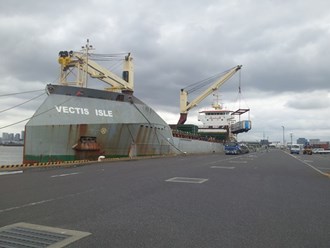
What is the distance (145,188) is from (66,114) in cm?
1351

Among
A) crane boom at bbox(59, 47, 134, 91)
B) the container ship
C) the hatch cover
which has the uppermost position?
crane boom at bbox(59, 47, 134, 91)

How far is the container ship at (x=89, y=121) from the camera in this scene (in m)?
21.1

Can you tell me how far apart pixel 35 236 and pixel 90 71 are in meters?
28.0

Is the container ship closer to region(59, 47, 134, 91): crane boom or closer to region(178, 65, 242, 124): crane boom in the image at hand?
region(59, 47, 134, 91): crane boom

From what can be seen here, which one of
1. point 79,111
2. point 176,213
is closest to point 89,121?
point 79,111

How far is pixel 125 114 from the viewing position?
85.8 feet

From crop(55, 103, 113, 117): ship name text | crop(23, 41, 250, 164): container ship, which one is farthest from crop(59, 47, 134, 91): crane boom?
crop(55, 103, 113, 117): ship name text

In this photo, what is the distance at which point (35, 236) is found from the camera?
5047 millimetres

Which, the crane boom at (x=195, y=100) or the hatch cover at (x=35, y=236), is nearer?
the hatch cover at (x=35, y=236)

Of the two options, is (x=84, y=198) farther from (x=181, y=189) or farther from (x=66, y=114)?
(x=66, y=114)

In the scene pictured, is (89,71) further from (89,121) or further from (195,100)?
(195,100)

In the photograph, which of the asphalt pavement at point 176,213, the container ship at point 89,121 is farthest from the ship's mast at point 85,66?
the asphalt pavement at point 176,213

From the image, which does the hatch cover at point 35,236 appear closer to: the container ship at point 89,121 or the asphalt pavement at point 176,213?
the asphalt pavement at point 176,213

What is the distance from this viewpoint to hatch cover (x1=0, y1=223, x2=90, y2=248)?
15.3 feet
